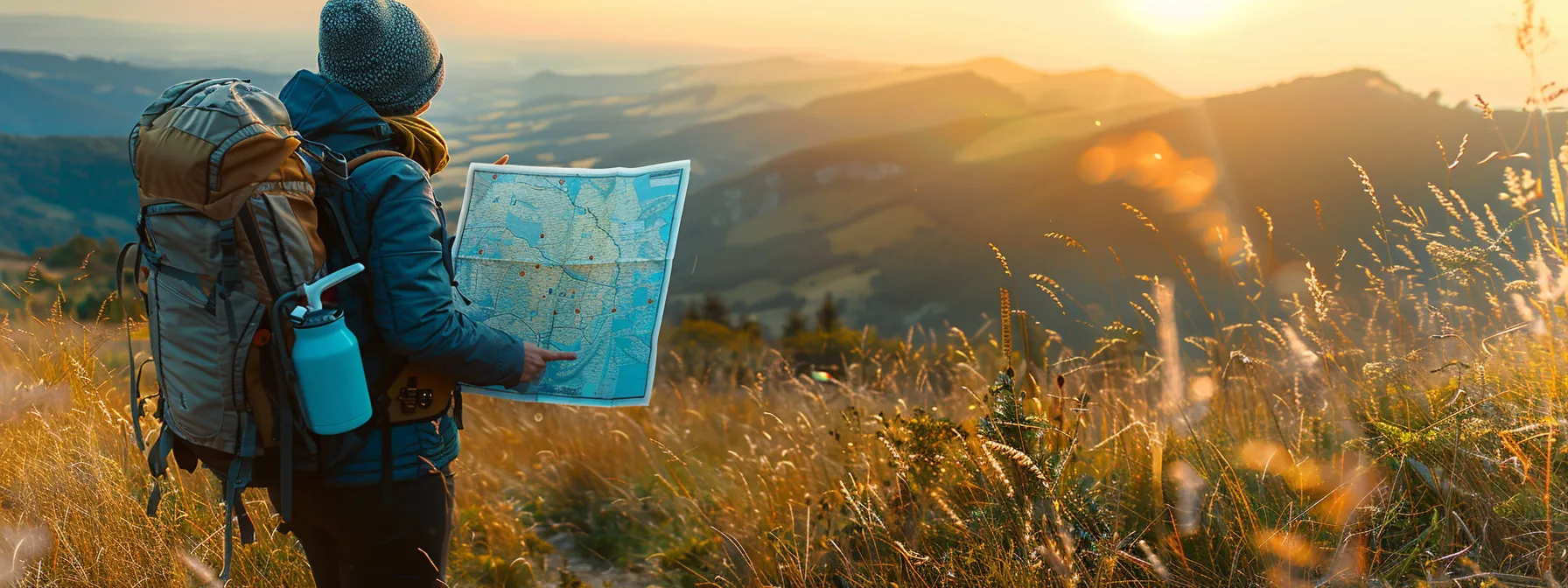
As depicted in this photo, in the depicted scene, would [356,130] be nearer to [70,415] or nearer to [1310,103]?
[70,415]

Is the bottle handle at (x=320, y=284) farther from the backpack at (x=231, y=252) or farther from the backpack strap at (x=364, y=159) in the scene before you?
the backpack strap at (x=364, y=159)

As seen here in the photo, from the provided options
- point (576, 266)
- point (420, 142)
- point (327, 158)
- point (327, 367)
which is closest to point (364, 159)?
point (327, 158)

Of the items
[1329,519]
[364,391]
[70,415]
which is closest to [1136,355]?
[1329,519]

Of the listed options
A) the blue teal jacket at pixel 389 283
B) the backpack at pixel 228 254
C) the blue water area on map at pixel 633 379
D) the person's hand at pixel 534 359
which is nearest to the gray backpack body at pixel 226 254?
the backpack at pixel 228 254

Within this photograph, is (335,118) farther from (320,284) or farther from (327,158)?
(320,284)

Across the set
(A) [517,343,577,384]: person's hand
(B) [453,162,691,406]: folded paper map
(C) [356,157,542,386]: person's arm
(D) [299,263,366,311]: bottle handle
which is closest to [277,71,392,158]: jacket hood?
(C) [356,157,542,386]: person's arm

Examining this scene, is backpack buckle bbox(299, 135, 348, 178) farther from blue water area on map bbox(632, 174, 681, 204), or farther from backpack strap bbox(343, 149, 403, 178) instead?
blue water area on map bbox(632, 174, 681, 204)
